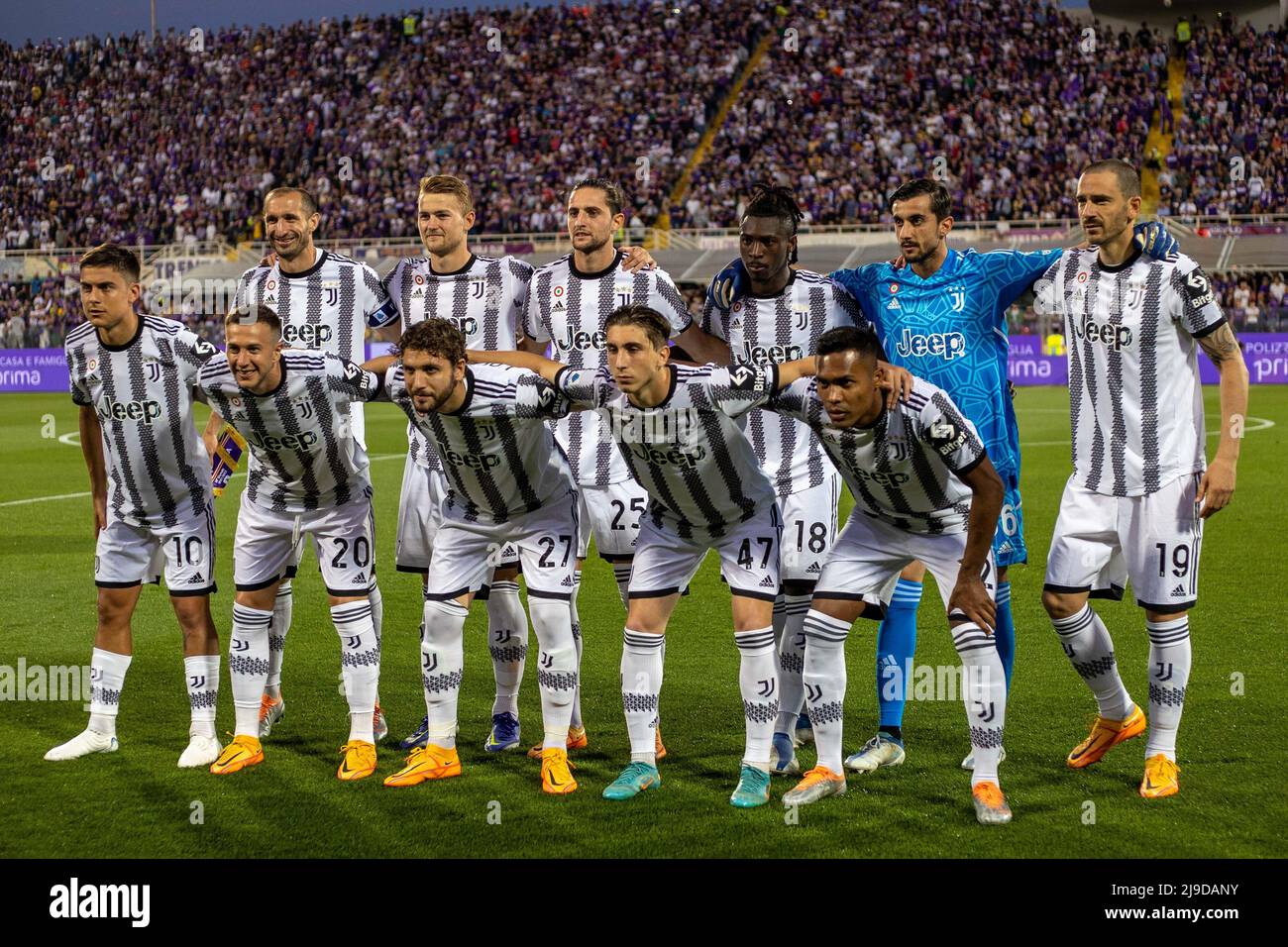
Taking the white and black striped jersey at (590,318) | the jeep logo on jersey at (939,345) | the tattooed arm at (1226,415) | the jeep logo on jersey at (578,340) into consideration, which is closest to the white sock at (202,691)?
the white and black striped jersey at (590,318)

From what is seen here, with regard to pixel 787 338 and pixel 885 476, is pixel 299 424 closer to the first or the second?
pixel 787 338

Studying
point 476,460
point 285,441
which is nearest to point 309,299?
point 285,441

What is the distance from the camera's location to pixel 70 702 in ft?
22.3

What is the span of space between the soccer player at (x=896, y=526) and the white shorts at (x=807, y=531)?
43cm

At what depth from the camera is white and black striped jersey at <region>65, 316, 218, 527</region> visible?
598 centimetres

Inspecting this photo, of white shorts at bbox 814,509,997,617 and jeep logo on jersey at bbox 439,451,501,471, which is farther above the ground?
jeep logo on jersey at bbox 439,451,501,471

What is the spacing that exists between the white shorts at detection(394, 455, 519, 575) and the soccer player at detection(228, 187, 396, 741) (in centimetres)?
45

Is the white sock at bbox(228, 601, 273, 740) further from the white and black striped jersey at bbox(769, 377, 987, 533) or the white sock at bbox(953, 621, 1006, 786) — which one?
the white sock at bbox(953, 621, 1006, 786)

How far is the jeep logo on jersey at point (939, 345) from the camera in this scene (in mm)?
5715

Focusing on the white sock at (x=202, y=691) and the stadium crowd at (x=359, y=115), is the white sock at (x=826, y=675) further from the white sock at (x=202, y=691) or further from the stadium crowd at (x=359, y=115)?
the stadium crowd at (x=359, y=115)

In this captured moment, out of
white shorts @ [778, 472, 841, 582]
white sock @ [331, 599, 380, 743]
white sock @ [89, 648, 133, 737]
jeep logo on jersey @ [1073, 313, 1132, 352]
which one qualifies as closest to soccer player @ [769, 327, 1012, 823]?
white shorts @ [778, 472, 841, 582]

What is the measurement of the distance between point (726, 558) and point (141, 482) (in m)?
2.53

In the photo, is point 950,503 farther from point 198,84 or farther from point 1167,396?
point 198,84

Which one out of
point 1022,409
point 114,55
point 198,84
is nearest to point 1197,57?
point 1022,409
